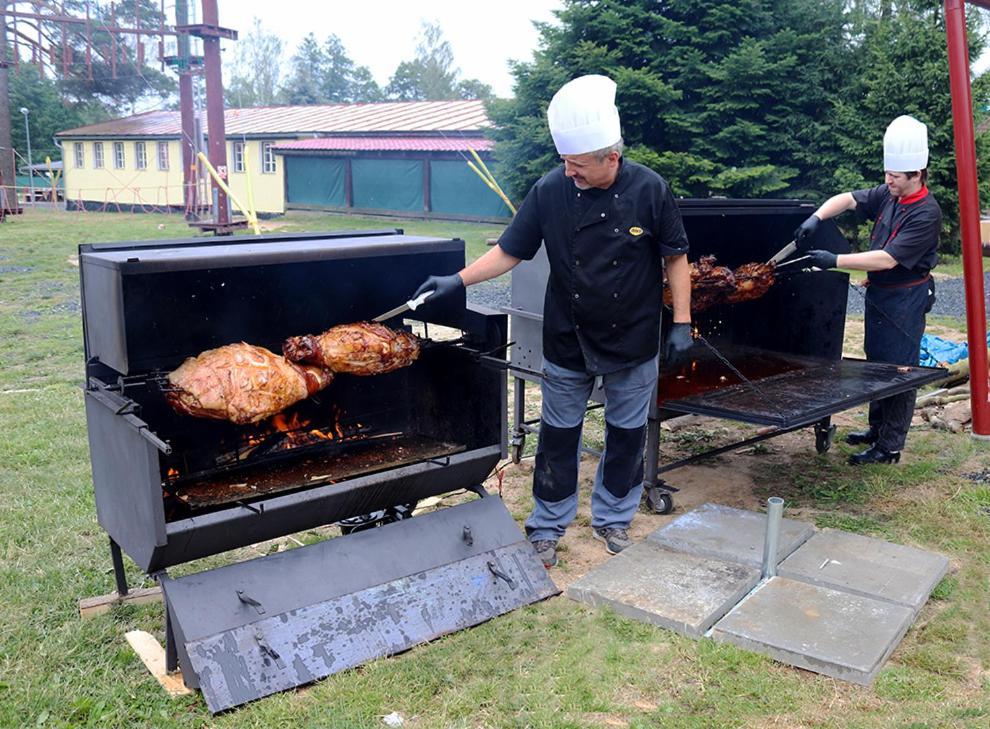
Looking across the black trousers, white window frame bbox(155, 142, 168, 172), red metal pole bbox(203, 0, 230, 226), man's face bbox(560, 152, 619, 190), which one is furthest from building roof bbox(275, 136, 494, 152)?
man's face bbox(560, 152, 619, 190)

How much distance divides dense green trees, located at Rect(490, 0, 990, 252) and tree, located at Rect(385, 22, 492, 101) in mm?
43226

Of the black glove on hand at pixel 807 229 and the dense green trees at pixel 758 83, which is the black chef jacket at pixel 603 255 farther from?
the dense green trees at pixel 758 83

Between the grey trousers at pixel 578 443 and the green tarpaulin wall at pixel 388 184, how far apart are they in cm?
2285

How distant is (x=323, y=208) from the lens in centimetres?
2903

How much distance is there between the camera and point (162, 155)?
3238 centimetres

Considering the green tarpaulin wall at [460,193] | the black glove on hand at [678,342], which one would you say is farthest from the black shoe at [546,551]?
the green tarpaulin wall at [460,193]

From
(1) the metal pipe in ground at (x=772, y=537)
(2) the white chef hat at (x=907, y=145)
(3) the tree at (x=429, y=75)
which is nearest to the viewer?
(1) the metal pipe in ground at (x=772, y=537)

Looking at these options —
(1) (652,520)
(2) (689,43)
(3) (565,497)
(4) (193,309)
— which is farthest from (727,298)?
(2) (689,43)

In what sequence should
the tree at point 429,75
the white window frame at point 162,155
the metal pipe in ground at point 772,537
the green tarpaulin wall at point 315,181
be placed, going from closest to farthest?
the metal pipe in ground at point 772,537 → the green tarpaulin wall at point 315,181 → the white window frame at point 162,155 → the tree at point 429,75

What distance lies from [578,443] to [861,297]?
35.9 feet

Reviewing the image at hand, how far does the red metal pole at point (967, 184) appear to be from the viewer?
5445 mm

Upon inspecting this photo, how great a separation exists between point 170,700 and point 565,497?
6.68 feet

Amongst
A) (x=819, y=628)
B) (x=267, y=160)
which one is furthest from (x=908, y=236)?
(x=267, y=160)

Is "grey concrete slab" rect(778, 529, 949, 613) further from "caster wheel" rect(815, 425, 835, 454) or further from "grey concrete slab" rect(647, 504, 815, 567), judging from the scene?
"caster wheel" rect(815, 425, 835, 454)
